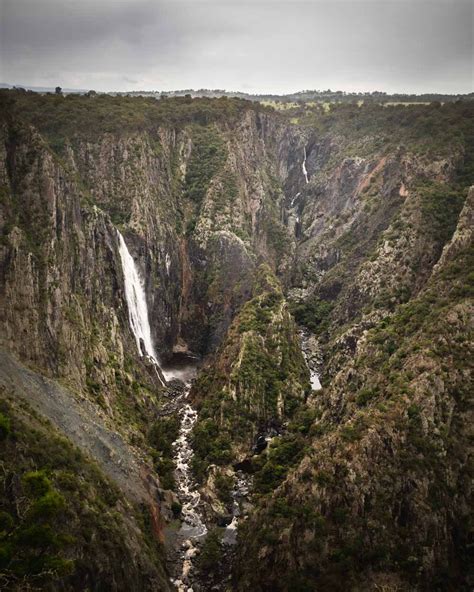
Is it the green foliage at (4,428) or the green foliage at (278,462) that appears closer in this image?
the green foliage at (4,428)

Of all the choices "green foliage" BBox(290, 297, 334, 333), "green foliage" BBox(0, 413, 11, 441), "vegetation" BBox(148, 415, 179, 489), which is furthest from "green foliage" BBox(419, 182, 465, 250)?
"green foliage" BBox(0, 413, 11, 441)

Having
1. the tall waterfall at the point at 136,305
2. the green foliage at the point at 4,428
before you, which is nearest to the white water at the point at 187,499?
the tall waterfall at the point at 136,305

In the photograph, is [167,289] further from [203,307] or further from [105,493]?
[105,493]

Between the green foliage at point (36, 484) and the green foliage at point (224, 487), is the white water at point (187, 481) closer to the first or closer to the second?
the green foliage at point (224, 487)

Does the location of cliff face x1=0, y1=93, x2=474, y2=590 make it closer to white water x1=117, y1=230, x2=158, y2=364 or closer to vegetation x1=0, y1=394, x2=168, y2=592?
white water x1=117, y1=230, x2=158, y2=364

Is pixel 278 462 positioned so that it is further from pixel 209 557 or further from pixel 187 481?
pixel 209 557

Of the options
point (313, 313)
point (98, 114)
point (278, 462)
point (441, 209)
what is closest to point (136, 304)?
point (313, 313)
